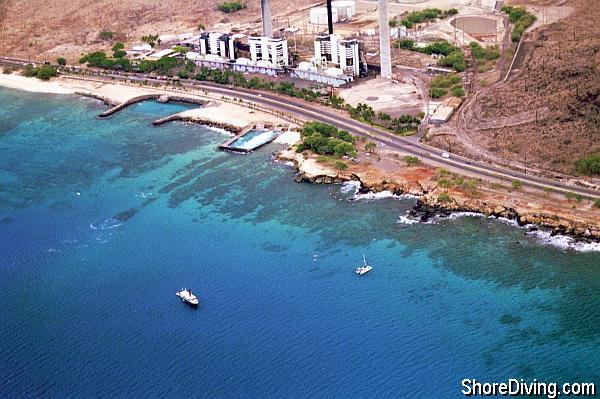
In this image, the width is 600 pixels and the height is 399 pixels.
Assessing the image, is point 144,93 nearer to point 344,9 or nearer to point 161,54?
point 161,54

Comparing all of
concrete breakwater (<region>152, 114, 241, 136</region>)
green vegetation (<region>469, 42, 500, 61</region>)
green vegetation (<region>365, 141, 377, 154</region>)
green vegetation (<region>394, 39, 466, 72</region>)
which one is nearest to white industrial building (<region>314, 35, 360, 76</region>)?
green vegetation (<region>394, 39, 466, 72</region>)

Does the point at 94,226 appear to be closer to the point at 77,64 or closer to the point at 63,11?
the point at 77,64

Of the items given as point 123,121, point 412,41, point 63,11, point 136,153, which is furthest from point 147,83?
point 63,11

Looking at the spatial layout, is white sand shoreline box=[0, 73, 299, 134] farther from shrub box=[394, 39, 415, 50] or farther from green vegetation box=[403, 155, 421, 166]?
shrub box=[394, 39, 415, 50]

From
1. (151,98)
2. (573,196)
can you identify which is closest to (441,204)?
(573,196)

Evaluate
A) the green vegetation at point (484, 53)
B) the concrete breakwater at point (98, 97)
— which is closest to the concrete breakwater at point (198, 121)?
the concrete breakwater at point (98, 97)

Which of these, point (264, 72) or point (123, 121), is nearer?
point (123, 121)
